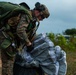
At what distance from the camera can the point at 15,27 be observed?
814cm

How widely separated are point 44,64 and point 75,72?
185 inches

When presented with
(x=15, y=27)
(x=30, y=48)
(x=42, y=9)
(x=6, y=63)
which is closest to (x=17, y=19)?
(x=15, y=27)

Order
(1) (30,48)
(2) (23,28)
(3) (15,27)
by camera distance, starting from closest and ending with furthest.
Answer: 1. (2) (23,28)
2. (3) (15,27)
3. (1) (30,48)

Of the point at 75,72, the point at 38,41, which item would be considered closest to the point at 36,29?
the point at 38,41

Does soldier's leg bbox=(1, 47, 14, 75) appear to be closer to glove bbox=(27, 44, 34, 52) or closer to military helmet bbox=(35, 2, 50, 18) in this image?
glove bbox=(27, 44, 34, 52)

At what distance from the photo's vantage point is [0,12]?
319 inches

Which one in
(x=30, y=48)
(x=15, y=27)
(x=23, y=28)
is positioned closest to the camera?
(x=23, y=28)

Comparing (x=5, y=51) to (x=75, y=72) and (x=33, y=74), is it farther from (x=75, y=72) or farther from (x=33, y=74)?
(x=75, y=72)

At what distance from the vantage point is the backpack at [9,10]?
8000 millimetres

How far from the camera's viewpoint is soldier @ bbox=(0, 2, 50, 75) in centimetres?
802

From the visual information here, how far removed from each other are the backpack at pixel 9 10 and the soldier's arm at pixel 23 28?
0.10m

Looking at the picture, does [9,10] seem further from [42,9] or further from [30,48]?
[30,48]

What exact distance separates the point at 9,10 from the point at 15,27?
0.98 ft

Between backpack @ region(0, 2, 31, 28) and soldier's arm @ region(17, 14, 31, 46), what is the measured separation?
0.33 feet
